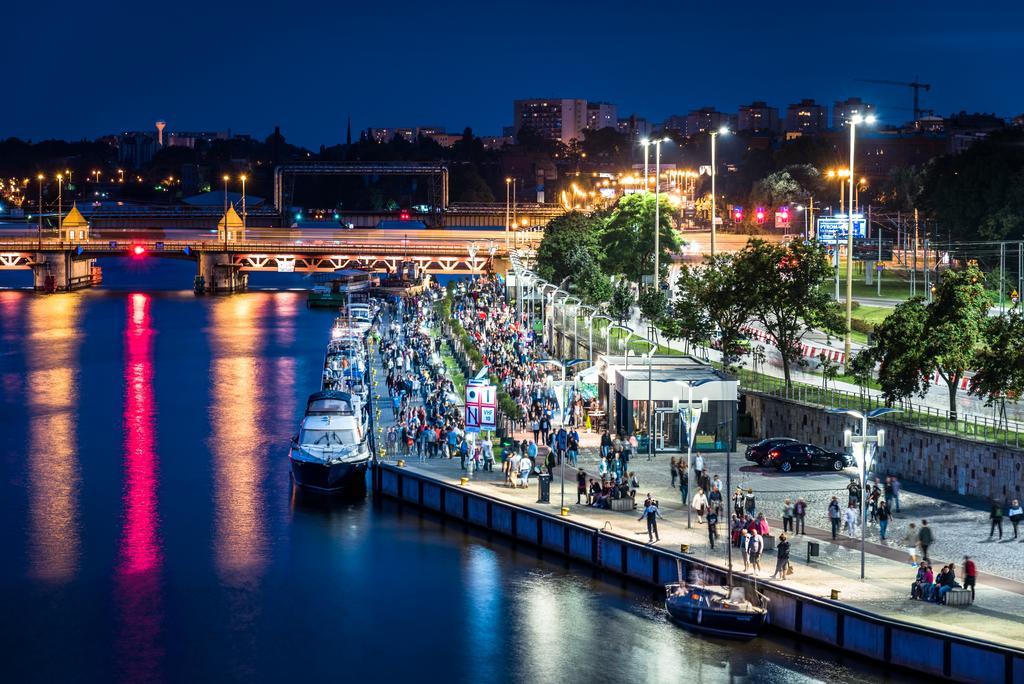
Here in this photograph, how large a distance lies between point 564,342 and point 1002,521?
137ft

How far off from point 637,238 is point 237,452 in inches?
1807

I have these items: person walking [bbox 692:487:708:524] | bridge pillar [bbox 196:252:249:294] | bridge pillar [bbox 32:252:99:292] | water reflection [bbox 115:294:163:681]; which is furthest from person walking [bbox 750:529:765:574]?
bridge pillar [bbox 32:252:99:292]

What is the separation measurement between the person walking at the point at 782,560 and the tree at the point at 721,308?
23445 mm

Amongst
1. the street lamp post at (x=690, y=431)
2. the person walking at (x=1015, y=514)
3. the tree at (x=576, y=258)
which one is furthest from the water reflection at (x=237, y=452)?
the person walking at (x=1015, y=514)

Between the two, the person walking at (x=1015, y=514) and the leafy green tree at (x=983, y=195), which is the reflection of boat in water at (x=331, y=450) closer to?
the person walking at (x=1015, y=514)

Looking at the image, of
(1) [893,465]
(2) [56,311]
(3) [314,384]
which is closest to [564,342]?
(3) [314,384]

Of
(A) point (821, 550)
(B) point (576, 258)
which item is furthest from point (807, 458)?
(B) point (576, 258)

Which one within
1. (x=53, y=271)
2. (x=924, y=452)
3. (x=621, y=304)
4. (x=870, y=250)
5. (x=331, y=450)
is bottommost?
(x=331, y=450)

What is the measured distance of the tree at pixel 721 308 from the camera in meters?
61.6

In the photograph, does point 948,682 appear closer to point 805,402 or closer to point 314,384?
point 805,402

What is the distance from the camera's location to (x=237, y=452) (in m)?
66.6

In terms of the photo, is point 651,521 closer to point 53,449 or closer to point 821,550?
Answer: point 821,550

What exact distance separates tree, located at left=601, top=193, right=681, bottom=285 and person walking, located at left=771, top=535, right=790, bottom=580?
2572 inches

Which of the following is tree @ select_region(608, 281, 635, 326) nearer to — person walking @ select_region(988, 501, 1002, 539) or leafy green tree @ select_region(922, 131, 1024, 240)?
leafy green tree @ select_region(922, 131, 1024, 240)
